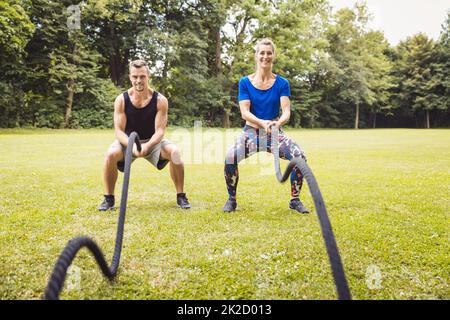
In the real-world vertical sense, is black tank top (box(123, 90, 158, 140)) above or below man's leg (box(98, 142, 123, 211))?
above

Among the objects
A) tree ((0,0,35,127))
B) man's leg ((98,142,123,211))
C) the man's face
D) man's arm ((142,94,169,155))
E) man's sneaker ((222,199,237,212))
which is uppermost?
tree ((0,0,35,127))

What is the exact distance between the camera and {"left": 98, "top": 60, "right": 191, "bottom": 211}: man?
13.6ft

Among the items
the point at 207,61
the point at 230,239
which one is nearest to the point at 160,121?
the point at 230,239

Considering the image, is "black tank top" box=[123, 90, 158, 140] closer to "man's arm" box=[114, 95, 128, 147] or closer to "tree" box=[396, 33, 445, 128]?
"man's arm" box=[114, 95, 128, 147]

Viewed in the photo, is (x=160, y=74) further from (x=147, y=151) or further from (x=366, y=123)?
(x=366, y=123)

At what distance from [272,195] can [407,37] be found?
51.6 meters

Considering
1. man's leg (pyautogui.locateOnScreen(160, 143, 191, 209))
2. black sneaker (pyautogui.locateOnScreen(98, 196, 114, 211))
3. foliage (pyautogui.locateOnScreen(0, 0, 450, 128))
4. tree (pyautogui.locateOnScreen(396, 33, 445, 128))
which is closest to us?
black sneaker (pyautogui.locateOnScreen(98, 196, 114, 211))

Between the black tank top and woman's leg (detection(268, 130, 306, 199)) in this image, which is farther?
the black tank top

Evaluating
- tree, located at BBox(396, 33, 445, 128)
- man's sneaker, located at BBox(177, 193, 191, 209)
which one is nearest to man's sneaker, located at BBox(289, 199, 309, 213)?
man's sneaker, located at BBox(177, 193, 191, 209)

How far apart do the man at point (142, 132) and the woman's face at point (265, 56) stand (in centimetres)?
133

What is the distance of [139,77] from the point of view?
3.97 metres

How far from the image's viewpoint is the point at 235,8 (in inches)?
1259

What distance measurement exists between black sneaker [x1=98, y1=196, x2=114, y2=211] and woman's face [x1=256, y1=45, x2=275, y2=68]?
2.52 m
